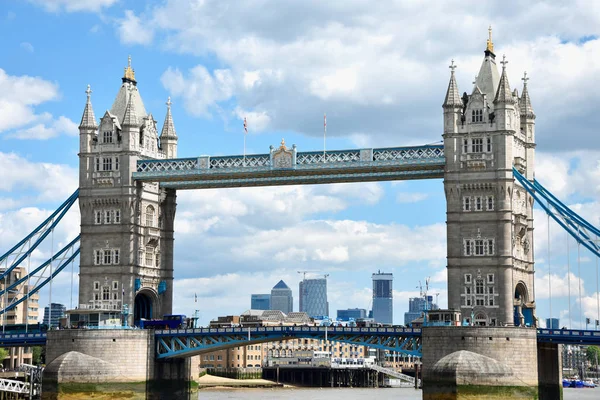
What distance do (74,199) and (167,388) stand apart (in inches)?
944

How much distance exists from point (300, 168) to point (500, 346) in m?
29.4

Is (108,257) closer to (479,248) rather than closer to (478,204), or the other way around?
(479,248)

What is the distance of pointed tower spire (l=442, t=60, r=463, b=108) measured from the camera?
11688 cm

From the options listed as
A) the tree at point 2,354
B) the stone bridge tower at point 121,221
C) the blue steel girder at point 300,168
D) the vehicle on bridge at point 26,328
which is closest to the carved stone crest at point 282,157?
the blue steel girder at point 300,168

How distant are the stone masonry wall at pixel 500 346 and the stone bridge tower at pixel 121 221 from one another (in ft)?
118

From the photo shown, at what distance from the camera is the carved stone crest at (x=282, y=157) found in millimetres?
122688

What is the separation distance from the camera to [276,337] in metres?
119

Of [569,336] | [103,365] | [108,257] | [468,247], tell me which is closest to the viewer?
[569,336]

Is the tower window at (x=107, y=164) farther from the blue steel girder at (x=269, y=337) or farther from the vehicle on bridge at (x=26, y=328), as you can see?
the blue steel girder at (x=269, y=337)

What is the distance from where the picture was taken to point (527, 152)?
4811 inches

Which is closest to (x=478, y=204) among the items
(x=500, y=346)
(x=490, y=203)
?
(x=490, y=203)

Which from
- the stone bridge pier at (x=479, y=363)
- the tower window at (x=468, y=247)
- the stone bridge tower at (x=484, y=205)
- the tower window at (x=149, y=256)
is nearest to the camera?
the stone bridge pier at (x=479, y=363)

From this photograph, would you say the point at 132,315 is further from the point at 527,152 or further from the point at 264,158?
the point at 527,152

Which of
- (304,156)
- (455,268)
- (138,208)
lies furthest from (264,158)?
(455,268)
